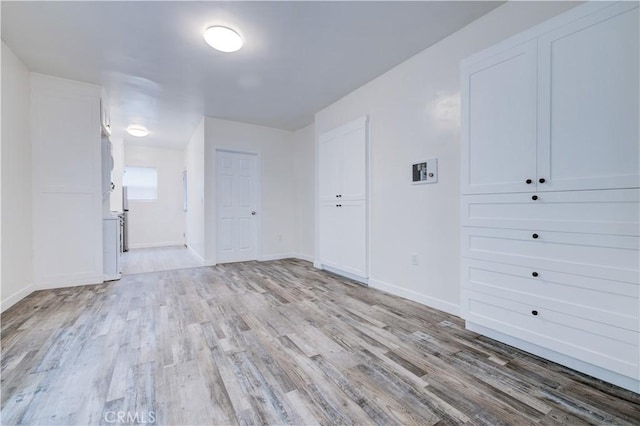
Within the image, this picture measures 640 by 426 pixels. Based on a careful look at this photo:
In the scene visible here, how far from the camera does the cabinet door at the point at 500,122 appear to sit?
1.74 meters

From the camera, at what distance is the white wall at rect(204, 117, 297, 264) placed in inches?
183

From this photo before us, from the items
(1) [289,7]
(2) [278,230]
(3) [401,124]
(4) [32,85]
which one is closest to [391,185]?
(3) [401,124]

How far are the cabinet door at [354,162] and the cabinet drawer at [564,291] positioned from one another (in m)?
1.72

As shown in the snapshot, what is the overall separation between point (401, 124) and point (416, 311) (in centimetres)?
195

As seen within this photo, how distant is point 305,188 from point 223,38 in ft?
10.0

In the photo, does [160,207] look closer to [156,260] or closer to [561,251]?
[156,260]

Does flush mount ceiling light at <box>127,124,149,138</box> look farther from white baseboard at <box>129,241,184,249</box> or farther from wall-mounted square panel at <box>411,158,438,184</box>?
wall-mounted square panel at <box>411,158,438,184</box>

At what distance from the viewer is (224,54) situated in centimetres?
274

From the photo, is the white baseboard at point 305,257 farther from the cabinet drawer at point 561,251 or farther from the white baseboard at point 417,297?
the cabinet drawer at point 561,251

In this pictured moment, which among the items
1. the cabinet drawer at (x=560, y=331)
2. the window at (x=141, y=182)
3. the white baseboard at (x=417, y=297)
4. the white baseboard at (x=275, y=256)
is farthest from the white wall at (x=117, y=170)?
the cabinet drawer at (x=560, y=331)

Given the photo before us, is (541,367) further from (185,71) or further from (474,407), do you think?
(185,71)

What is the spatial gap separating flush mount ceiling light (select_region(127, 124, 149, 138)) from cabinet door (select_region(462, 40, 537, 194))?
18.1 feet

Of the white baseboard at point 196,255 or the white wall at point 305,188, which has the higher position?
the white wall at point 305,188

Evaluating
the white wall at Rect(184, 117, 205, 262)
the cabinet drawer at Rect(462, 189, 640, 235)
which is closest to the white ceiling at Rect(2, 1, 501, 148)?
the white wall at Rect(184, 117, 205, 262)
